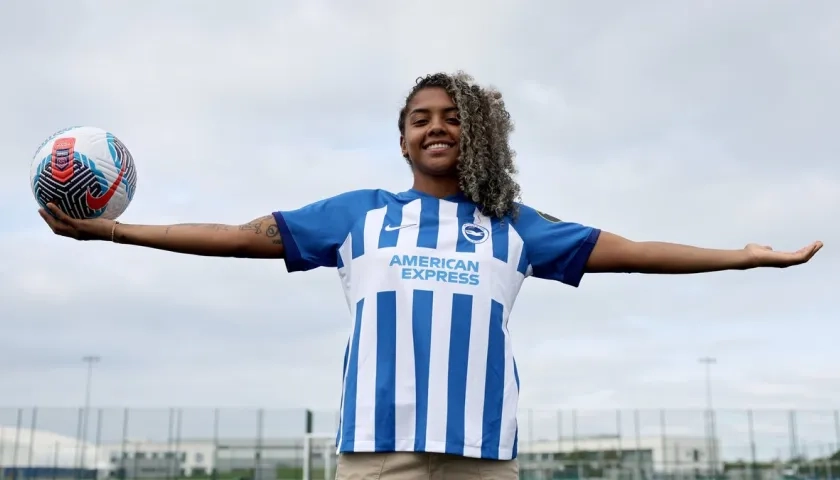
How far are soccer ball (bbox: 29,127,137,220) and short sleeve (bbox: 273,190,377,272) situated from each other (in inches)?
27.6

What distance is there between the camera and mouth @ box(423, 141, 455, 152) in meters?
3.53

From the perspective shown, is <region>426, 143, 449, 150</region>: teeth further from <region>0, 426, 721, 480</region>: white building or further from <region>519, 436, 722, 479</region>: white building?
<region>519, 436, 722, 479</region>: white building

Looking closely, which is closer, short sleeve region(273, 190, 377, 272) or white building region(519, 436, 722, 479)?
short sleeve region(273, 190, 377, 272)

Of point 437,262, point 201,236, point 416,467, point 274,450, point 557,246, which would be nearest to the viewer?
point 416,467

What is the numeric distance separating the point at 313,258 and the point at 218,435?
2140cm

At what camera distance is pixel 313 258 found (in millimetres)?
3479

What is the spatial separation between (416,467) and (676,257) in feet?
4.01

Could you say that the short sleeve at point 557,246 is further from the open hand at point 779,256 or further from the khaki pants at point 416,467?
the khaki pants at point 416,467

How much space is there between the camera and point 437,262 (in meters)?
3.28

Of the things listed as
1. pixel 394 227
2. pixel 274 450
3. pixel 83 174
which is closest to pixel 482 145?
pixel 394 227

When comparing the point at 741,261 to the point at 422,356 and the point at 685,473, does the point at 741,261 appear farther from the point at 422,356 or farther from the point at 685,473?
the point at 685,473

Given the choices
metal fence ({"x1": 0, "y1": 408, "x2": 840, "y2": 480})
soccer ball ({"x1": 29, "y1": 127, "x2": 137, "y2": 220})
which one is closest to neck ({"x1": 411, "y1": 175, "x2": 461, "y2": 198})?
soccer ball ({"x1": 29, "y1": 127, "x2": 137, "y2": 220})

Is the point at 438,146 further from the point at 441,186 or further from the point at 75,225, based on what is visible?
the point at 75,225

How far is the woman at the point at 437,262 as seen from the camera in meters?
3.16
